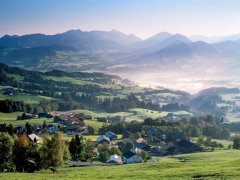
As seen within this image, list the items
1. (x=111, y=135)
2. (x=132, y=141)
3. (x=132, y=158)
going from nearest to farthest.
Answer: (x=132, y=158) → (x=132, y=141) → (x=111, y=135)

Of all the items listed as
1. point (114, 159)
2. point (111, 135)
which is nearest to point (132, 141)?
point (111, 135)

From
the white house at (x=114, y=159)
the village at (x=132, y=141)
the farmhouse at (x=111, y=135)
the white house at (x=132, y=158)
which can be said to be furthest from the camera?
the farmhouse at (x=111, y=135)

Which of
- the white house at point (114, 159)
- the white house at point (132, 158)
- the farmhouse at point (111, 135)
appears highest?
the white house at point (114, 159)

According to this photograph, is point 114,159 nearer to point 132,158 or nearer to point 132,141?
point 132,158

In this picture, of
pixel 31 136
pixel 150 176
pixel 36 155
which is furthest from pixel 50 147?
pixel 31 136

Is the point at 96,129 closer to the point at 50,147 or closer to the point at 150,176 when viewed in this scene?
the point at 50,147

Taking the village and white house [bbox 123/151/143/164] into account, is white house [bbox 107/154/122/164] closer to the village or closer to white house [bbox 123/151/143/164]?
the village

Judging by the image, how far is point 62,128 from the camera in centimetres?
18775

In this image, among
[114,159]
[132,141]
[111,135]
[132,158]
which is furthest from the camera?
[111,135]

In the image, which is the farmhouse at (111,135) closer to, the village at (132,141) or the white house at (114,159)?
the village at (132,141)

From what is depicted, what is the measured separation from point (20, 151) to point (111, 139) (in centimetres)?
9086

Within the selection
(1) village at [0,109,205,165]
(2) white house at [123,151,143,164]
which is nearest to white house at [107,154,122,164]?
(1) village at [0,109,205,165]

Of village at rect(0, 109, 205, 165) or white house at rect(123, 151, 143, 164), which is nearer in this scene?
white house at rect(123, 151, 143, 164)

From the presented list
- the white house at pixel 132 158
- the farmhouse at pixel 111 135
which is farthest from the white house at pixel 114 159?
the farmhouse at pixel 111 135
